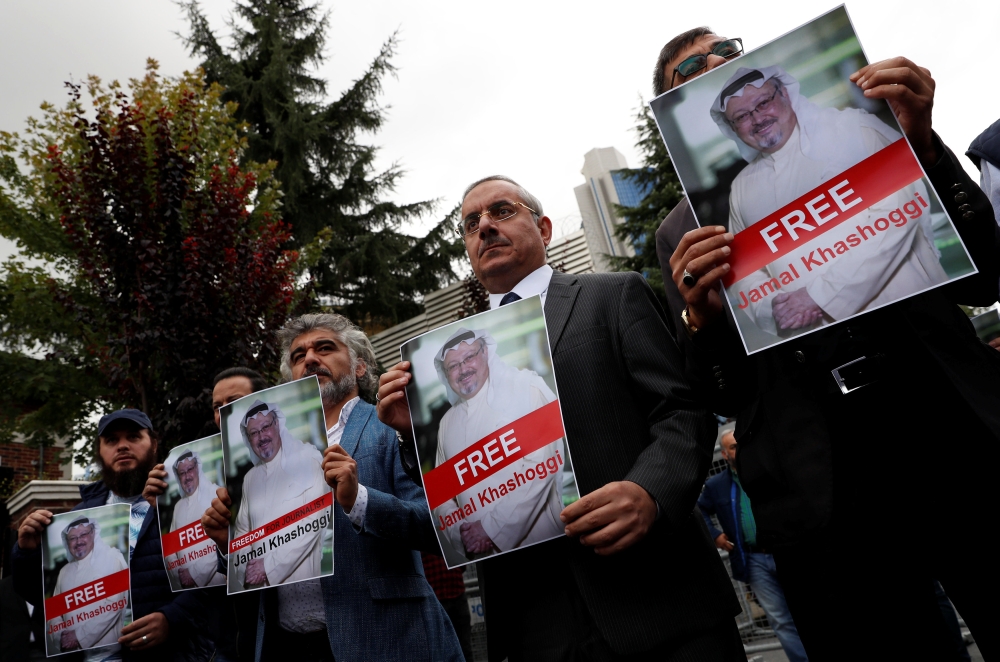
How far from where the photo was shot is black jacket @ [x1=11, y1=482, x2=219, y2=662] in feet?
10.3

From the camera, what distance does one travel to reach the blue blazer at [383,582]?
2.30 metres

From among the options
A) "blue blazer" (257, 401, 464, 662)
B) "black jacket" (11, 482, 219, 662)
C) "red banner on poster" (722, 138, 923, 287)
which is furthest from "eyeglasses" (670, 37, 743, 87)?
"black jacket" (11, 482, 219, 662)

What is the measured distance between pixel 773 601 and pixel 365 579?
15.0ft

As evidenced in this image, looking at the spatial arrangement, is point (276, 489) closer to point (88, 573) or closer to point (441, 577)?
point (88, 573)

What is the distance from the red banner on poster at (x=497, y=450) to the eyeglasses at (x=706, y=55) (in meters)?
1.21

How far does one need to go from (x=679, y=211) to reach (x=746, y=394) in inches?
26.1

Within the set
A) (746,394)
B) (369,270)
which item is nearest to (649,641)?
(746,394)

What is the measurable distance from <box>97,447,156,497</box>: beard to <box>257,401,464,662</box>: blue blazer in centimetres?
150

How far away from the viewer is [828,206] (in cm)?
149

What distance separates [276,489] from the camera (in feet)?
7.59

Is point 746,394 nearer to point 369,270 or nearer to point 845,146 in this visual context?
point 845,146

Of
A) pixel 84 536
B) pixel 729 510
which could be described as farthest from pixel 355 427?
pixel 729 510

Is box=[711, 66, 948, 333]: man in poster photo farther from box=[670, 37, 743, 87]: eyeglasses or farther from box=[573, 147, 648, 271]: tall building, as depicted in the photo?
box=[573, 147, 648, 271]: tall building

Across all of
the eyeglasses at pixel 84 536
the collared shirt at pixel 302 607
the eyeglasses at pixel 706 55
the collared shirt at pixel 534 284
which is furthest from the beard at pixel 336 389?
the eyeglasses at pixel 706 55
